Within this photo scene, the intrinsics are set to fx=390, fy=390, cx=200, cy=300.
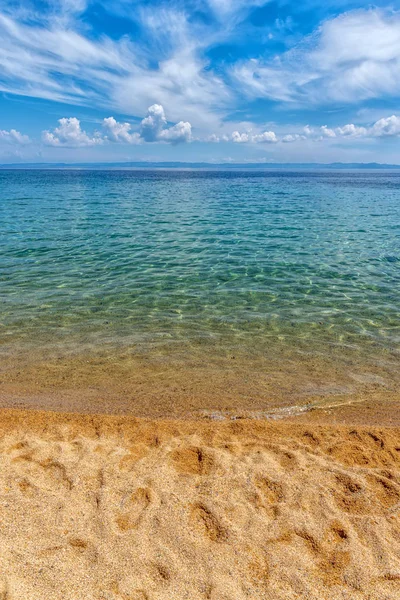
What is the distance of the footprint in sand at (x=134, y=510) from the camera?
4.17 meters

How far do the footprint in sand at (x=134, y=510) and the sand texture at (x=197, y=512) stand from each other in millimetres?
15

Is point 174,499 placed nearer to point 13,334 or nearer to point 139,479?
point 139,479

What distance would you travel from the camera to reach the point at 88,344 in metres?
9.48

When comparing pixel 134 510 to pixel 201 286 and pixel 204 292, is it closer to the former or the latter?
pixel 204 292

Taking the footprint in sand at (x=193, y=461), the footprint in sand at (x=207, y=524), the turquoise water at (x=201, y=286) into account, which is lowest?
the turquoise water at (x=201, y=286)

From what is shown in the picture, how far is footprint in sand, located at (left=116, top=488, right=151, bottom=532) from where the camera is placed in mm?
4168

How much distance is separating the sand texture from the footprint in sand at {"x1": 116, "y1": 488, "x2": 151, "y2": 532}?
0.6 inches

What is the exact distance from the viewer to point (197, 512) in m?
4.38

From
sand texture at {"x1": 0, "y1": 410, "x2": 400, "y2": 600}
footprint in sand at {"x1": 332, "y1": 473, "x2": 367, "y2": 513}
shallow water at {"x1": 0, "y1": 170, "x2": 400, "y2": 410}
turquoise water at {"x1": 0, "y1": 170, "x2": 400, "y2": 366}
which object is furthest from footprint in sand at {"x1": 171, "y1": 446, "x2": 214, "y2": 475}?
turquoise water at {"x1": 0, "y1": 170, "x2": 400, "y2": 366}

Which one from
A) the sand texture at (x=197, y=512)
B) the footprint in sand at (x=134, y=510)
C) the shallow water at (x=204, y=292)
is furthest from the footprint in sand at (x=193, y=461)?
the shallow water at (x=204, y=292)

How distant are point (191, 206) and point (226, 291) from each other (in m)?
29.0

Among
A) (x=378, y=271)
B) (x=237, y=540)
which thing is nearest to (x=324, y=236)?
(x=378, y=271)

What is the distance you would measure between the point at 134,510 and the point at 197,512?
0.71 metres

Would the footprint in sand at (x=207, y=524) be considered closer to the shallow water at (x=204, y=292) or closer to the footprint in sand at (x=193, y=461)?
the footprint in sand at (x=193, y=461)
